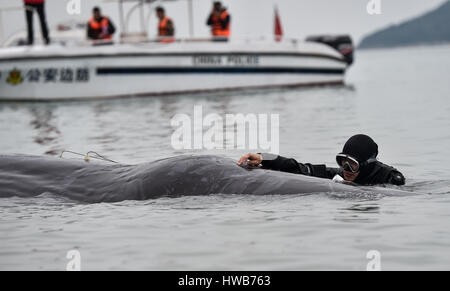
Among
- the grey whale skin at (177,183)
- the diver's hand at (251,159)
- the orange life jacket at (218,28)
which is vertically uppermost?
the orange life jacket at (218,28)

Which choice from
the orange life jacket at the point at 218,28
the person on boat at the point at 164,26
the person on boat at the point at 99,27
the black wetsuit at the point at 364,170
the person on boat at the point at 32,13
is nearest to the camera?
the black wetsuit at the point at 364,170

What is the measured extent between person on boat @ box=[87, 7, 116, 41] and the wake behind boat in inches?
24.1

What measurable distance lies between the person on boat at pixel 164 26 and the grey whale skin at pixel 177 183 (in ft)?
54.2

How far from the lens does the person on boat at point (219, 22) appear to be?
24.7m

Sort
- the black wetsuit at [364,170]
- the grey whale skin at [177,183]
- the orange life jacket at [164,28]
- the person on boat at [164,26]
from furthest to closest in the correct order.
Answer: the orange life jacket at [164,28]
the person on boat at [164,26]
the black wetsuit at [364,170]
the grey whale skin at [177,183]

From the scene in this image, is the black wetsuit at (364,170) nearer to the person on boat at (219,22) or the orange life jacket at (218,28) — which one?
the person on boat at (219,22)

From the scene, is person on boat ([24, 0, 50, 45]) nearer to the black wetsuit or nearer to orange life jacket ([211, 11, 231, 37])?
orange life jacket ([211, 11, 231, 37])

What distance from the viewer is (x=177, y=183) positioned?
7.84 metres

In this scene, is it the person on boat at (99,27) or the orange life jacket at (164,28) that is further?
→ the orange life jacket at (164,28)

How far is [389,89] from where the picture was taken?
28578 mm

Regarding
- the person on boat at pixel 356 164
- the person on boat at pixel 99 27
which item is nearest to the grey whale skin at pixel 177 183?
the person on boat at pixel 356 164

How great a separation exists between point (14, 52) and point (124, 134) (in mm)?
8628
